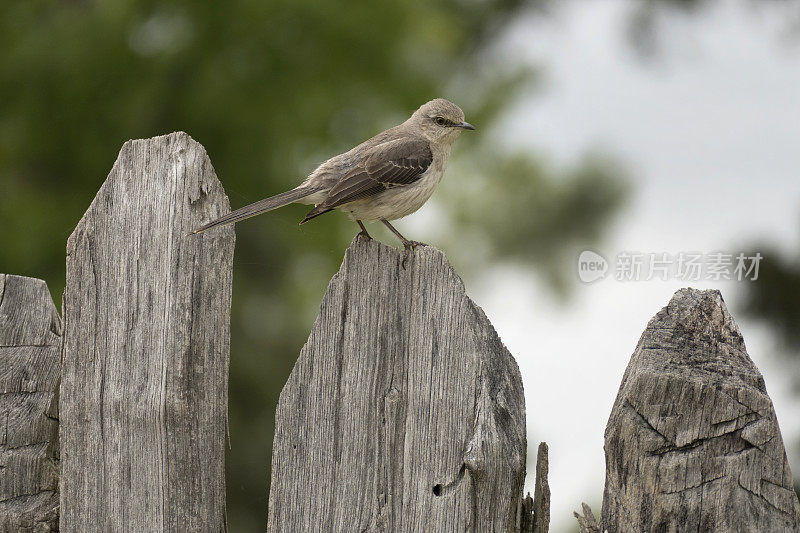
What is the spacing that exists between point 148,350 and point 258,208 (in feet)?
1.99

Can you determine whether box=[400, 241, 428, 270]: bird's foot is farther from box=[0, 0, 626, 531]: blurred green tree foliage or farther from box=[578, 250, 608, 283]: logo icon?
box=[0, 0, 626, 531]: blurred green tree foliage

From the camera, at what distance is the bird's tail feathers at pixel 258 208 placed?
8.92 feet

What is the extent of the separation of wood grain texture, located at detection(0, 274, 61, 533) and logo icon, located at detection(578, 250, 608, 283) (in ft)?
6.81

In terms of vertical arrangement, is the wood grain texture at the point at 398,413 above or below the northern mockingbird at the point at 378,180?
below

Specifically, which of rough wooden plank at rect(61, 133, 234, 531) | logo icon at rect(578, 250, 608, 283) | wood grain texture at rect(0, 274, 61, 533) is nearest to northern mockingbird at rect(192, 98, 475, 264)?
rough wooden plank at rect(61, 133, 234, 531)

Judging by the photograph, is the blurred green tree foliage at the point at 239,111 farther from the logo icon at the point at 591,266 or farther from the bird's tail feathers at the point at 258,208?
the logo icon at the point at 591,266

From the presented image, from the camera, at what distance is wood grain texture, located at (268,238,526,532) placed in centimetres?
242

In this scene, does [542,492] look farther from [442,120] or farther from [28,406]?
[442,120]

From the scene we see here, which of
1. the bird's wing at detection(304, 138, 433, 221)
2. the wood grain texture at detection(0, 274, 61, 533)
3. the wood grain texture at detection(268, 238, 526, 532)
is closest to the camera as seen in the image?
the wood grain texture at detection(268, 238, 526, 532)

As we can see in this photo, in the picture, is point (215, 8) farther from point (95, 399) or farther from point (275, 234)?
point (95, 399)

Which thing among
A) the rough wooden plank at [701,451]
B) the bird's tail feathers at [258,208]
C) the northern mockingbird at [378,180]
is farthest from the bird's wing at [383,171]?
the rough wooden plank at [701,451]

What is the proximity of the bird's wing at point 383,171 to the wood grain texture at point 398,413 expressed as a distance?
0.73 meters

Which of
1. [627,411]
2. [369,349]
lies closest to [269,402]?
[369,349]

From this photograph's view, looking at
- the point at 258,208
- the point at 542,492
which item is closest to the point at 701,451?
the point at 542,492
